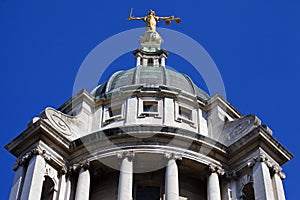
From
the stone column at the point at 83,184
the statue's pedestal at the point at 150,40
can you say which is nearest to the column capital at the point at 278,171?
the stone column at the point at 83,184

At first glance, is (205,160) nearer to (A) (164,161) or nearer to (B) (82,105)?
(A) (164,161)

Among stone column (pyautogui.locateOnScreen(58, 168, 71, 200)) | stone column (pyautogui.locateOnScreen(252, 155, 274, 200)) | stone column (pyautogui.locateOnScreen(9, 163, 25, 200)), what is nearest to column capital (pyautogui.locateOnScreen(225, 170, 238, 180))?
stone column (pyautogui.locateOnScreen(252, 155, 274, 200))

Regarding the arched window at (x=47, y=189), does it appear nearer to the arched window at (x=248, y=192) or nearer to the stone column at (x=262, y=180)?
the arched window at (x=248, y=192)

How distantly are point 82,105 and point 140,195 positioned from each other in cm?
731

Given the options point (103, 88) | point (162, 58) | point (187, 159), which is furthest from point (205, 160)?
point (162, 58)

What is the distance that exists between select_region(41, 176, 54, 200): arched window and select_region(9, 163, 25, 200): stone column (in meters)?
1.29

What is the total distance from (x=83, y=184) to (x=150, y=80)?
32.9 ft

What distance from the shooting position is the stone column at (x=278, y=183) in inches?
1444

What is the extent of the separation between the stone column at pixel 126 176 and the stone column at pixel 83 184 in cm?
182

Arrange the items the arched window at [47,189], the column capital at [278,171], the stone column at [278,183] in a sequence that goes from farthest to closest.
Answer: the column capital at [278,171] → the arched window at [47,189] → the stone column at [278,183]

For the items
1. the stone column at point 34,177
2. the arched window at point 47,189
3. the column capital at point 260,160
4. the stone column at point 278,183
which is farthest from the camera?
the arched window at point 47,189

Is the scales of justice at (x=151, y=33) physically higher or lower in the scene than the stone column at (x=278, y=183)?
higher

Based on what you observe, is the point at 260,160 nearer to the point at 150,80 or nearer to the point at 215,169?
the point at 215,169

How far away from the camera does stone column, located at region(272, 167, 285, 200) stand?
36.7 metres
